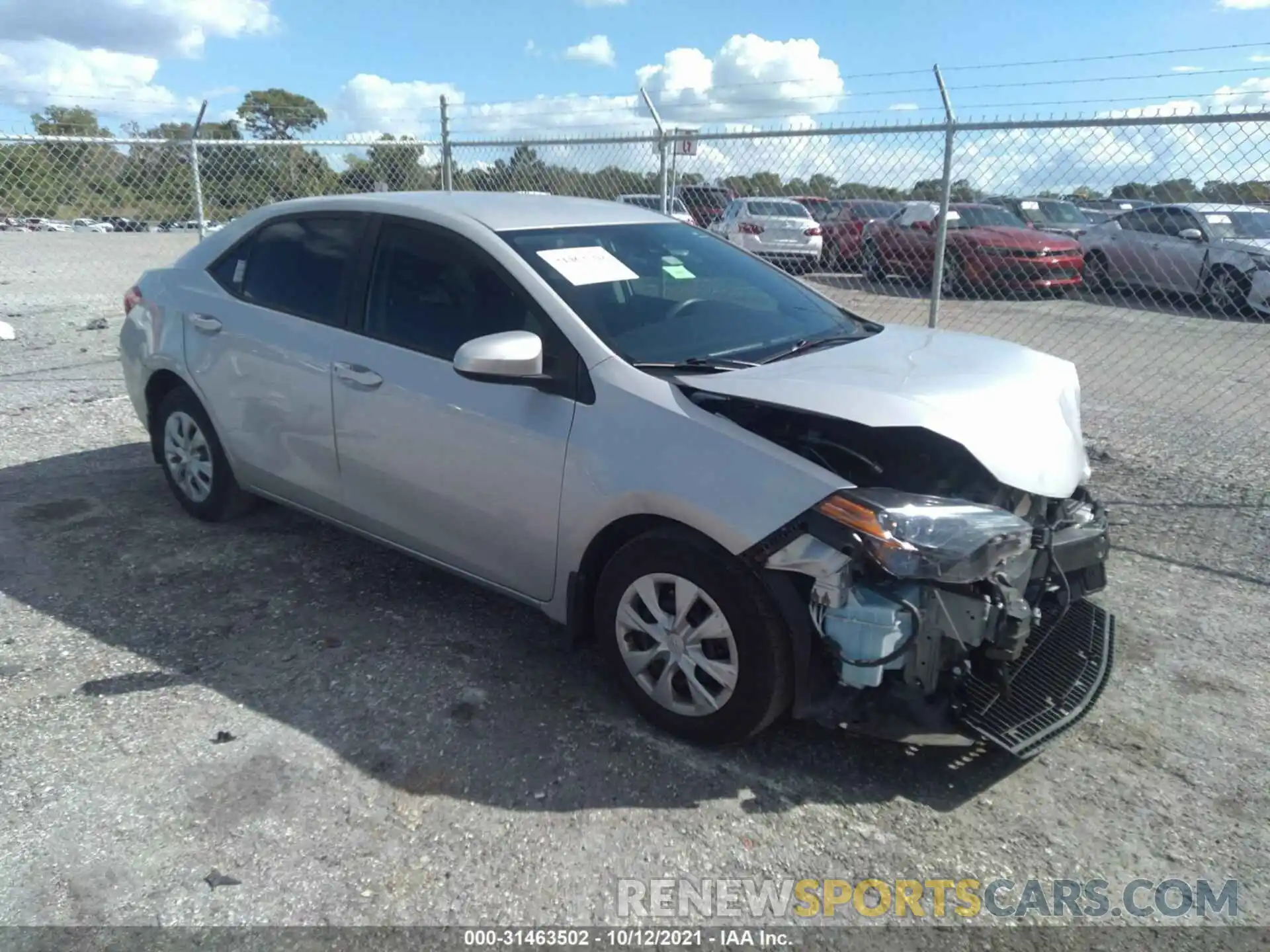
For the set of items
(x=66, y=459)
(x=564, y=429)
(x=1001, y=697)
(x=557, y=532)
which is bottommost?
(x=66, y=459)

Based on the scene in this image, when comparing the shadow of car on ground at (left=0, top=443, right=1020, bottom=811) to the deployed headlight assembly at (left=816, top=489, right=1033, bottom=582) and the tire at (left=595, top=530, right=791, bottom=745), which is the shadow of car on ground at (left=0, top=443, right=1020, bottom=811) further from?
the deployed headlight assembly at (left=816, top=489, right=1033, bottom=582)

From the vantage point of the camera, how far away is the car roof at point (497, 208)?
3934 mm

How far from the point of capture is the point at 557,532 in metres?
3.38

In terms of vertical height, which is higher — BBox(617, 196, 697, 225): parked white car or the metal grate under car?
BBox(617, 196, 697, 225): parked white car

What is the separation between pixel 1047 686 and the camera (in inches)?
126

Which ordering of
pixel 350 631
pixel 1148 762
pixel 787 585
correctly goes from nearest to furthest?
pixel 787 585
pixel 1148 762
pixel 350 631

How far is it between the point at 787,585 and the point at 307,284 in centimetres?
266

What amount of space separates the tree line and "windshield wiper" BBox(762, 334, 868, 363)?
3761 mm

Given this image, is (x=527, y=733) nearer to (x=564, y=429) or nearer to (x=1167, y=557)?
(x=564, y=429)

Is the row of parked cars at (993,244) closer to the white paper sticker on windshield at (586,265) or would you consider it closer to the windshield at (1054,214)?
the windshield at (1054,214)

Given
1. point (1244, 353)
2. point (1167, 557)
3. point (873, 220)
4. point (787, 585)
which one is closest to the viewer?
point (787, 585)

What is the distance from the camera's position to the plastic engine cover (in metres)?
2.79

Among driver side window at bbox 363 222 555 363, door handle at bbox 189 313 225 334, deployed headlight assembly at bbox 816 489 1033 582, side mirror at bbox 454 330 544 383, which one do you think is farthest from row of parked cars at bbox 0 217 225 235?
deployed headlight assembly at bbox 816 489 1033 582

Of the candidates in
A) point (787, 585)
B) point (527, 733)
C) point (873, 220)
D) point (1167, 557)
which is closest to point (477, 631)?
point (527, 733)
